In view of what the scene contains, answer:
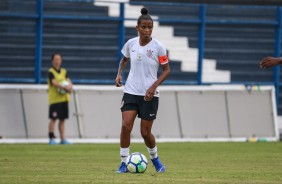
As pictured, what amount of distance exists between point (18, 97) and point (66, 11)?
112 inches

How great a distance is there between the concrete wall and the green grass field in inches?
49.8

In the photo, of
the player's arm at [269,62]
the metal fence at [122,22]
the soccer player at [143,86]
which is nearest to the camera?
the player's arm at [269,62]

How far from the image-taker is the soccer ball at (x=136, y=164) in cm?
1386

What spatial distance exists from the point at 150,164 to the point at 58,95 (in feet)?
23.7

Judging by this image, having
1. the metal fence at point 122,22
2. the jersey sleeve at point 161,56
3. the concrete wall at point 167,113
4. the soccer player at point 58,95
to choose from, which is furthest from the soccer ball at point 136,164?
the metal fence at point 122,22

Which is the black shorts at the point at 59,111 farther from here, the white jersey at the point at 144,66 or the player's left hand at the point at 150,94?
the player's left hand at the point at 150,94

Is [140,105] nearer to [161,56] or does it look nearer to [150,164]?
[161,56]

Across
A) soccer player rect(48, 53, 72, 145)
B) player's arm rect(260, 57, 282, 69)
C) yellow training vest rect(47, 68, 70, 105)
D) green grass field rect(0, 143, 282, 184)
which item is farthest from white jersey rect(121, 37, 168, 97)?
yellow training vest rect(47, 68, 70, 105)

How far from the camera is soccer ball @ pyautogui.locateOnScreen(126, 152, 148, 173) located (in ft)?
45.5

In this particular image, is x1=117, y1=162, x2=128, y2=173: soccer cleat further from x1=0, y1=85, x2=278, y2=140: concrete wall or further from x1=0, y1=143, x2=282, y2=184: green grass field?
x1=0, y1=85, x2=278, y2=140: concrete wall

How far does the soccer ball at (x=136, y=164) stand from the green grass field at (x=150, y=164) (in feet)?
0.63

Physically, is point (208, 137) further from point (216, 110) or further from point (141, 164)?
point (141, 164)

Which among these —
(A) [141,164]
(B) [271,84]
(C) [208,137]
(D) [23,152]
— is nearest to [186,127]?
(C) [208,137]

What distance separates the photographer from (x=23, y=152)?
63.1 feet
